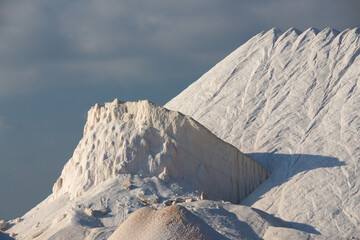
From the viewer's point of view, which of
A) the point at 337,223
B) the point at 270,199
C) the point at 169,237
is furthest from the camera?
the point at 270,199

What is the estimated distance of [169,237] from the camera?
73.1 ft

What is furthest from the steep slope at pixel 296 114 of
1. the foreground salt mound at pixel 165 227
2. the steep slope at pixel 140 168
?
the foreground salt mound at pixel 165 227

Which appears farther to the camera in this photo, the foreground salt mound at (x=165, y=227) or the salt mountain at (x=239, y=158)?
the salt mountain at (x=239, y=158)

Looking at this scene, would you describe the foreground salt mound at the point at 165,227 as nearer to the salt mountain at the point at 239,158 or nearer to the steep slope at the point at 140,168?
the salt mountain at the point at 239,158

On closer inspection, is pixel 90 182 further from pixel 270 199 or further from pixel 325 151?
pixel 325 151

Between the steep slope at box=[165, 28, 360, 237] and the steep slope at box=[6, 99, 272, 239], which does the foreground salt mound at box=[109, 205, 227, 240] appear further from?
the steep slope at box=[165, 28, 360, 237]

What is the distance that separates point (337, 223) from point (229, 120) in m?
14.1

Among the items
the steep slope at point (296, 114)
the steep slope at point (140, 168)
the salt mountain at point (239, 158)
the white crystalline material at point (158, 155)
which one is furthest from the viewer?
the white crystalline material at point (158, 155)

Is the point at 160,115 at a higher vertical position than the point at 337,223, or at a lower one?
higher

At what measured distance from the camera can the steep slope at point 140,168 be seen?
39250 mm

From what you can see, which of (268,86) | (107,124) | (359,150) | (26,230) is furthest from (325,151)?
(26,230)

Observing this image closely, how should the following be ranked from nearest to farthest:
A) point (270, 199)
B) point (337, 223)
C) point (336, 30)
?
1. point (337, 223)
2. point (270, 199)
3. point (336, 30)

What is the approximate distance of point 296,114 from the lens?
48.6 m

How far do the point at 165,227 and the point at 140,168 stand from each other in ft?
61.8
